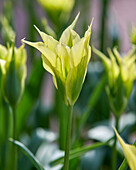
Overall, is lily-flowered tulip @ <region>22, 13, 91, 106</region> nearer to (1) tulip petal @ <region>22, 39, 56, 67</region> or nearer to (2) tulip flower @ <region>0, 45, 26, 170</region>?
(1) tulip petal @ <region>22, 39, 56, 67</region>

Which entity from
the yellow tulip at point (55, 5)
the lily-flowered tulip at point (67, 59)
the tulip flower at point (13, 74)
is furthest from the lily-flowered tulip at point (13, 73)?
the yellow tulip at point (55, 5)

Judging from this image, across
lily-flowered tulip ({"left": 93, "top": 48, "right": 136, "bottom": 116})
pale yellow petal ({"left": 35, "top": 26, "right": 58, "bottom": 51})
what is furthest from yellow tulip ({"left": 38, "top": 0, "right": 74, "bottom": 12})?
pale yellow petal ({"left": 35, "top": 26, "right": 58, "bottom": 51})

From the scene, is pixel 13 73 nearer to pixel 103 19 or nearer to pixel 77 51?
pixel 77 51

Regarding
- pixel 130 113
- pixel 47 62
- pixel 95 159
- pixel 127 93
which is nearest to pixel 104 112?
pixel 130 113

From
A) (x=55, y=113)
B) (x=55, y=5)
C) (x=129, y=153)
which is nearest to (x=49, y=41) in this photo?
(x=129, y=153)

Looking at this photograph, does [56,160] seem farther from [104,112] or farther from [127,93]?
[104,112]

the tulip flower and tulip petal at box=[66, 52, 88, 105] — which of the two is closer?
tulip petal at box=[66, 52, 88, 105]
